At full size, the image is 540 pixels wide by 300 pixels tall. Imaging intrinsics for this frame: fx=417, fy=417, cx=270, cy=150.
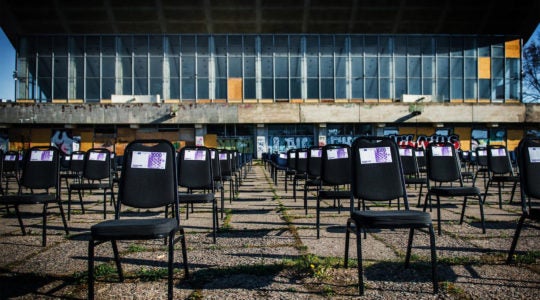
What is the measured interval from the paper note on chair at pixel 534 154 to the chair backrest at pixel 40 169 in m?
5.09

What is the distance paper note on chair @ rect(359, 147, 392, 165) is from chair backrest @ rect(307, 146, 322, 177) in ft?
10.9

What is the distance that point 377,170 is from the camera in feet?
11.6

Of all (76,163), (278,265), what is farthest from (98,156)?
(278,265)

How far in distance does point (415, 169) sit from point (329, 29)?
24399 millimetres

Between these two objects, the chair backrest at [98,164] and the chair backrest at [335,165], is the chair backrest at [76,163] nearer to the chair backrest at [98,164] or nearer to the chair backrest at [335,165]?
the chair backrest at [98,164]

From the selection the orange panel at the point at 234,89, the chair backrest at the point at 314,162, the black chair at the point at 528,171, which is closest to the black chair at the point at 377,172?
the black chair at the point at 528,171

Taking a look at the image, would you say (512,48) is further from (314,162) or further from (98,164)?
(98,164)

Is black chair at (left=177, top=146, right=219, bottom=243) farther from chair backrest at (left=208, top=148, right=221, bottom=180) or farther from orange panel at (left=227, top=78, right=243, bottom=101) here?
orange panel at (left=227, top=78, right=243, bottom=101)

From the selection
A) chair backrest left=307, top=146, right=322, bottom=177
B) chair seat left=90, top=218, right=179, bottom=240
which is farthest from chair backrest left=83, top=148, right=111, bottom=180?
chair seat left=90, top=218, right=179, bottom=240

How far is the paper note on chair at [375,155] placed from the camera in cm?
354

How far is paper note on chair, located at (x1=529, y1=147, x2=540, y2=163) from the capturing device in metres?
3.68

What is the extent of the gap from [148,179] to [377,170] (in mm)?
1878

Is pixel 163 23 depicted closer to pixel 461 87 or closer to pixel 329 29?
pixel 329 29

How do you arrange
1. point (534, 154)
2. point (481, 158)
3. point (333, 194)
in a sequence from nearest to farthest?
point (534, 154), point (333, 194), point (481, 158)
